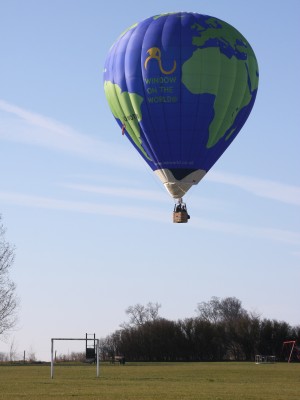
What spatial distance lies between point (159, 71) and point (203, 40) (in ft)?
9.68

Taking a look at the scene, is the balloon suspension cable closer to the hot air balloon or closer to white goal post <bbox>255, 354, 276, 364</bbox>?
the hot air balloon

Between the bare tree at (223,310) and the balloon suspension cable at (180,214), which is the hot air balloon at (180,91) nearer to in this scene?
the balloon suspension cable at (180,214)

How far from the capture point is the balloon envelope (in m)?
54.6

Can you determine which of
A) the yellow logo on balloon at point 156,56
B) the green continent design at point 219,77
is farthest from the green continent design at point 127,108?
the green continent design at point 219,77

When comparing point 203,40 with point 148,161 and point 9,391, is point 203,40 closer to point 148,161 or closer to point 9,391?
point 148,161

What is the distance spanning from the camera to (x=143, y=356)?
392ft

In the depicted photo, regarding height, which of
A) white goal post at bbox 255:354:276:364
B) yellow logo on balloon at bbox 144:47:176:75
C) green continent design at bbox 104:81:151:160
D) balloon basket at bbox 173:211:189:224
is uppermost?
yellow logo on balloon at bbox 144:47:176:75

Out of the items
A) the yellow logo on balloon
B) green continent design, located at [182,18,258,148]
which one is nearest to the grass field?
green continent design, located at [182,18,258,148]

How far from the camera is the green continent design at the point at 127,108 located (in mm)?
55031

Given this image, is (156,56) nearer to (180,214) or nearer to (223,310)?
(180,214)

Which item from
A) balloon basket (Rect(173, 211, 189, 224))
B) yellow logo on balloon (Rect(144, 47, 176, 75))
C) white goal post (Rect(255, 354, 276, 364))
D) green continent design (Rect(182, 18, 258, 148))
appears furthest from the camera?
white goal post (Rect(255, 354, 276, 364))

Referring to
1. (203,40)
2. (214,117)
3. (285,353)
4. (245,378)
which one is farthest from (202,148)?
(285,353)

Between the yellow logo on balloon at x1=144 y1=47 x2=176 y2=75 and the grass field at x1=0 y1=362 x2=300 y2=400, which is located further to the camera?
the yellow logo on balloon at x1=144 y1=47 x2=176 y2=75

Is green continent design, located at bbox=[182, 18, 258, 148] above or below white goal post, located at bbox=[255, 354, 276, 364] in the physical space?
above
